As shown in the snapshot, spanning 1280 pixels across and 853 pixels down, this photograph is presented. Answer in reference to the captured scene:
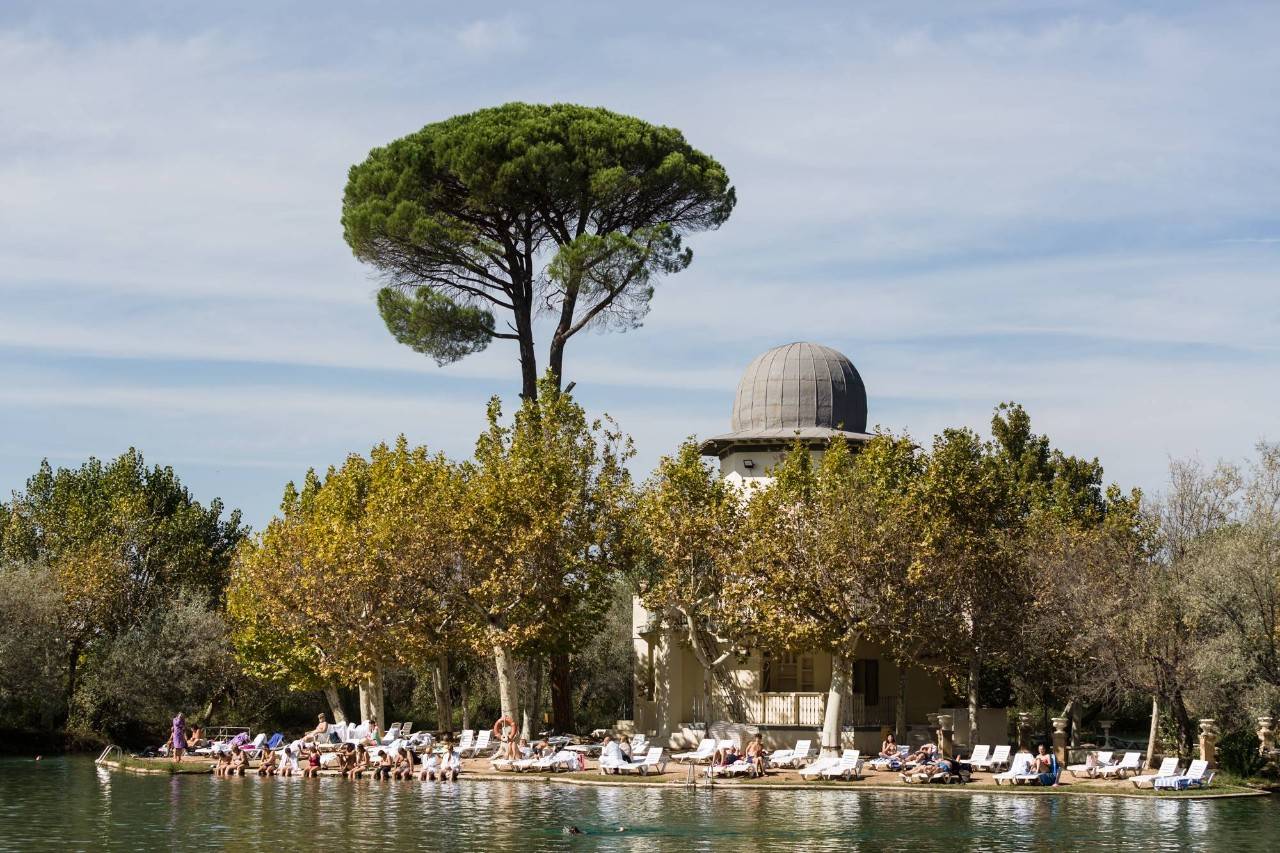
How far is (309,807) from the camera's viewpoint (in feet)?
103

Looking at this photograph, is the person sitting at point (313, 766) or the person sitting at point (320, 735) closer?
the person sitting at point (313, 766)

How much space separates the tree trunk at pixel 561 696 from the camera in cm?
4997

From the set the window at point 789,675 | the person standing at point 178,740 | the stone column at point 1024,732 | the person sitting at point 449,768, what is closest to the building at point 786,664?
the window at point 789,675

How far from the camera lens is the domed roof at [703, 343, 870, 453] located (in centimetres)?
5584

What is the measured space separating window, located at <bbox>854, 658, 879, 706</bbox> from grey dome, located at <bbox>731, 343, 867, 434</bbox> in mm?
9551

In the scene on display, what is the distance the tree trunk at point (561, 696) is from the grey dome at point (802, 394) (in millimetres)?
12257

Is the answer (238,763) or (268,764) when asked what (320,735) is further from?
(238,763)


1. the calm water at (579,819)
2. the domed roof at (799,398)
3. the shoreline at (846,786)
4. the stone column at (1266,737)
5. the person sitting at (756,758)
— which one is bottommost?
the shoreline at (846,786)

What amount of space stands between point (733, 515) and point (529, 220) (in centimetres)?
1526

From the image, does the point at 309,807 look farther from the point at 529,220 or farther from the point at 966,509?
the point at 529,220

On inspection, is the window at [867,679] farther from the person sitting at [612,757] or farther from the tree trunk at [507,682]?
the person sitting at [612,757]

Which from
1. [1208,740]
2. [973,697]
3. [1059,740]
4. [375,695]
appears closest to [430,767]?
[375,695]

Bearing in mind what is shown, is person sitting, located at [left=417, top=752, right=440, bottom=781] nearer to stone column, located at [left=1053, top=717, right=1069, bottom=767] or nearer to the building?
the building

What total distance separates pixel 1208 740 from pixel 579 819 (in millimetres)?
18592
